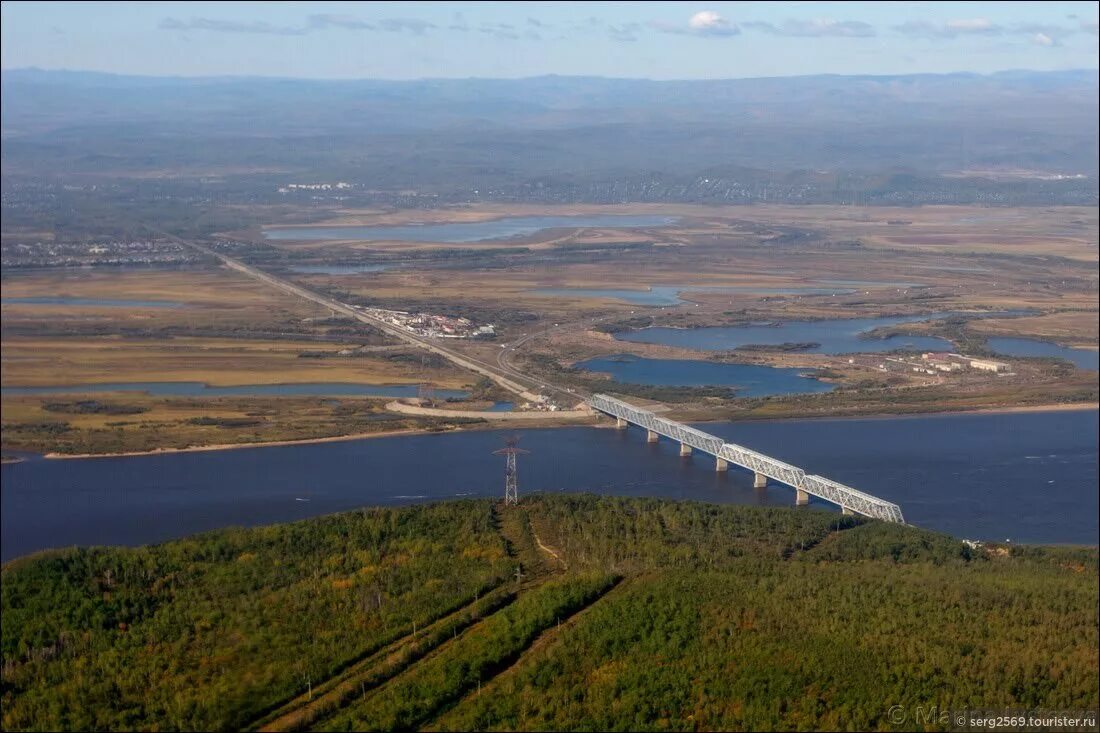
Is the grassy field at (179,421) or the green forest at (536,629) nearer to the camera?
the green forest at (536,629)

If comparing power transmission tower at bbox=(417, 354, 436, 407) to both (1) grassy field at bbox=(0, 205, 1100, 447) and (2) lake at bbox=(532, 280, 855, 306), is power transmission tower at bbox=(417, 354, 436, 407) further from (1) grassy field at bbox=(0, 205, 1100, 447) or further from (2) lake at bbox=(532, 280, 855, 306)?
(2) lake at bbox=(532, 280, 855, 306)

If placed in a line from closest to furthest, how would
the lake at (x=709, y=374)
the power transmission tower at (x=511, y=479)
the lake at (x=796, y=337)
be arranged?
the power transmission tower at (x=511, y=479) → the lake at (x=709, y=374) → the lake at (x=796, y=337)

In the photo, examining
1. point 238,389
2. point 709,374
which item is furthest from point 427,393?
point 709,374

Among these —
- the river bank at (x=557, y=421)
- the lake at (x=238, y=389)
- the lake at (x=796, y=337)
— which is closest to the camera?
the river bank at (x=557, y=421)

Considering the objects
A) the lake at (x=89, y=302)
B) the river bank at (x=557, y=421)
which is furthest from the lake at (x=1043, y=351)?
the lake at (x=89, y=302)

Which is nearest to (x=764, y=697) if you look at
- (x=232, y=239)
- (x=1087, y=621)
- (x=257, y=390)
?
(x=1087, y=621)

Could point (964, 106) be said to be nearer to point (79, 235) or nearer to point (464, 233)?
point (464, 233)

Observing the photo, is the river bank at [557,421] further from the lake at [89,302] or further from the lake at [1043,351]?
the lake at [89,302]
